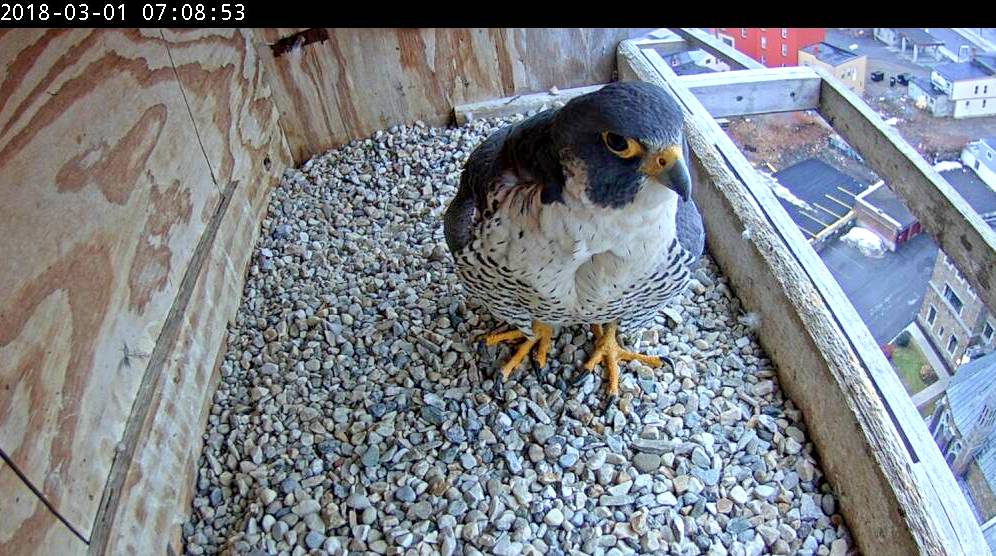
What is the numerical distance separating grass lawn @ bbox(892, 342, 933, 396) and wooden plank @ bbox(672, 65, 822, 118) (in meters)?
1.26

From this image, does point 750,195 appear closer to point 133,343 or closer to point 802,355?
point 802,355

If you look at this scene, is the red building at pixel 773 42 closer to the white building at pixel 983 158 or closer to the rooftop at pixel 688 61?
the rooftop at pixel 688 61

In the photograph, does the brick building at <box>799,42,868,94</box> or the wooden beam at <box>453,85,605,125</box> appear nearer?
the brick building at <box>799,42,868,94</box>

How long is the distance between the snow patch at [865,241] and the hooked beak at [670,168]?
0.92 metres

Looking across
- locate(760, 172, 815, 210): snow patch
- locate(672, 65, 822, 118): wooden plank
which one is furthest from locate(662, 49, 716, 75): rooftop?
locate(760, 172, 815, 210): snow patch

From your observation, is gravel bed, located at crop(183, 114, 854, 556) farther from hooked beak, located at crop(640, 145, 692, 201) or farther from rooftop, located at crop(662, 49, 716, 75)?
rooftop, located at crop(662, 49, 716, 75)

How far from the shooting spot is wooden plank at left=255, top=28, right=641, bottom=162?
115 inches

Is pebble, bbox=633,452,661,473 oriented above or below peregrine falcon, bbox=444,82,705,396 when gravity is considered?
below

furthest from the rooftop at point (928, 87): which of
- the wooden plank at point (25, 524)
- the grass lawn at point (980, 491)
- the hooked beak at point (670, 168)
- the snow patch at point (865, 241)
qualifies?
the wooden plank at point (25, 524)

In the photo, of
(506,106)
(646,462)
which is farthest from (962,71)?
(506,106)

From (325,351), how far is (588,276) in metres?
0.96
